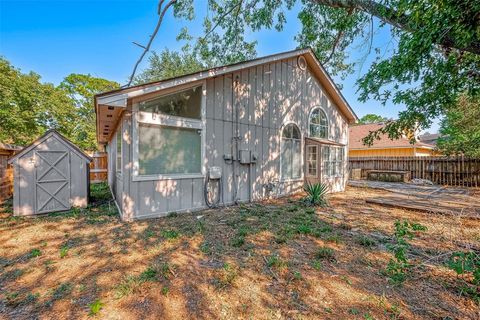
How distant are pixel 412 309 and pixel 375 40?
8.04 metres

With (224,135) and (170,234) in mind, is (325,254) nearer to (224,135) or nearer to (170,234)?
(170,234)

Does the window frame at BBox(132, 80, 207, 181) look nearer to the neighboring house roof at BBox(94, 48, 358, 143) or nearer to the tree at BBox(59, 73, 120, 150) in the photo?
the neighboring house roof at BBox(94, 48, 358, 143)

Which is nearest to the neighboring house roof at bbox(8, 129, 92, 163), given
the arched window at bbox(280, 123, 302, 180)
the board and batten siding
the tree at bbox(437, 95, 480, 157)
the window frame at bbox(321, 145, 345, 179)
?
the board and batten siding

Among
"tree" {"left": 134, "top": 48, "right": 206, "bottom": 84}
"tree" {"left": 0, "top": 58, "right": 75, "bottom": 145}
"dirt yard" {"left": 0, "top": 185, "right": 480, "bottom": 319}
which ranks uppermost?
"tree" {"left": 134, "top": 48, "right": 206, "bottom": 84}

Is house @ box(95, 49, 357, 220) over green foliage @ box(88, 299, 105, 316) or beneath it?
over

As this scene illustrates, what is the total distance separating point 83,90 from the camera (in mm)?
21562

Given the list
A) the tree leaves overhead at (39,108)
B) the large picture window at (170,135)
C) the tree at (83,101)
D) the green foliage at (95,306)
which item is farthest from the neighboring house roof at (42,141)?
the tree at (83,101)

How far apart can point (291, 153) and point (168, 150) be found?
4.88m

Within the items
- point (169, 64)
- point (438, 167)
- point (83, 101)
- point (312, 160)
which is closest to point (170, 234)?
point (312, 160)

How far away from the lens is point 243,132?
6770 mm

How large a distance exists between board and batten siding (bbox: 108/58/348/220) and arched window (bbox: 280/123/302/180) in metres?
0.24

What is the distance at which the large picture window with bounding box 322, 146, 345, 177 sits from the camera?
351 inches

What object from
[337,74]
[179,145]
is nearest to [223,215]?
[179,145]

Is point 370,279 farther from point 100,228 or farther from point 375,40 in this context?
point 375,40
